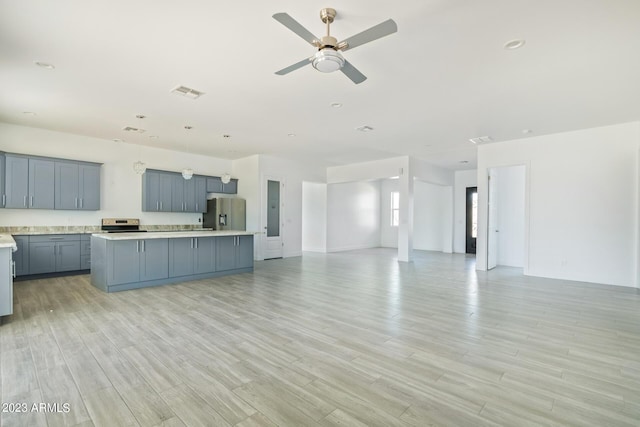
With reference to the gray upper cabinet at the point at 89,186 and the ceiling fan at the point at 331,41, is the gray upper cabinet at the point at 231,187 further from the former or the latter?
the ceiling fan at the point at 331,41

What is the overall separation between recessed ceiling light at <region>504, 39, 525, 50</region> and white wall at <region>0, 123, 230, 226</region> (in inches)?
306

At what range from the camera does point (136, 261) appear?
16.9ft

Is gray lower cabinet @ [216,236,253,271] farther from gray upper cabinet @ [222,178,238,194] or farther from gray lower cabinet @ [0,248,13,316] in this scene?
gray lower cabinet @ [0,248,13,316]

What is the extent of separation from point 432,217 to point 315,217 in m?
4.44

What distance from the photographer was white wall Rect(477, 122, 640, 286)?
555cm

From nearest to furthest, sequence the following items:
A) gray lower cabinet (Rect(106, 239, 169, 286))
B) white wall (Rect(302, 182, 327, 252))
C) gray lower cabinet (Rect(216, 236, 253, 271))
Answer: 1. gray lower cabinet (Rect(106, 239, 169, 286))
2. gray lower cabinet (Rect(216, 236, 253, 271))
3. white wall (Rect(302, 182, 327, 252))

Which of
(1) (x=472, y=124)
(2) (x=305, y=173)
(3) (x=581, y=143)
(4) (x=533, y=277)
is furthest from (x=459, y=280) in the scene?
(2) (x=305, y=173)

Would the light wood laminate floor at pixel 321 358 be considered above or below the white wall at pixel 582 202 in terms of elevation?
below

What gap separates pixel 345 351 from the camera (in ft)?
9.38

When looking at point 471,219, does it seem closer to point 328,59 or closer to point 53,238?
→ point 328,59

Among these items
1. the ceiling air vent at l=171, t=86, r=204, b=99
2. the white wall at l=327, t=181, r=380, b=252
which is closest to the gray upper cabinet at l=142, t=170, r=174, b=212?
the ceiling air vent at l=171, t=86, r=204, b=99

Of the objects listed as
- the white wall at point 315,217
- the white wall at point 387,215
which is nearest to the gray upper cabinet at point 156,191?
the white wall at point 315,217

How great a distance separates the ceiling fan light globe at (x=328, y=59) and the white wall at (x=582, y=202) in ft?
19.3

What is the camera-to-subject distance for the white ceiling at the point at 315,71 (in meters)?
2.57
